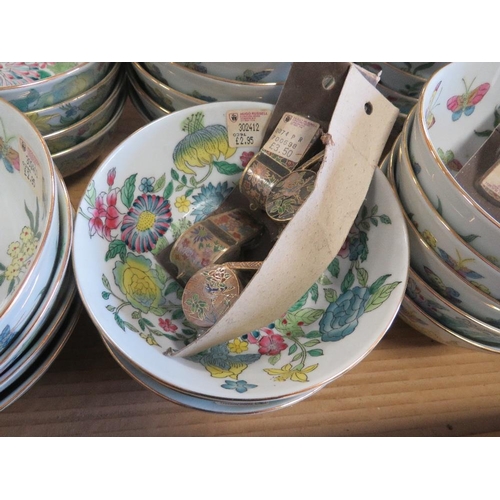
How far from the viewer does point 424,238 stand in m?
0.56

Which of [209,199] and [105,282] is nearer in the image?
[105,282]

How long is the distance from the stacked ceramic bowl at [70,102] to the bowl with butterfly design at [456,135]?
0.45 meters

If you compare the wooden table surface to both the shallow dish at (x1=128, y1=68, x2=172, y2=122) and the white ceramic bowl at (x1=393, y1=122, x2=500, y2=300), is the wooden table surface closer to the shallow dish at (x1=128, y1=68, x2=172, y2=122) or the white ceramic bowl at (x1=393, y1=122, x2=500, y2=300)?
the white ceramic bowl at (x1=393, y1=122, x2=500, y2=300)

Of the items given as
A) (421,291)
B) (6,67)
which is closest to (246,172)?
(421,291)

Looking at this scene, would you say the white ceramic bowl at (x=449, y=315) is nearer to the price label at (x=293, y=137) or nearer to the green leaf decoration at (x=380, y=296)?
the green leaf decoration at (x=380, y=296)

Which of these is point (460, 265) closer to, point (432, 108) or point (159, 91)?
point (432, 108)

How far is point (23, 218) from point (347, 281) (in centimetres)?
47

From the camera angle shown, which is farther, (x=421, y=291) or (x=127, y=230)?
(x=127, y=230)

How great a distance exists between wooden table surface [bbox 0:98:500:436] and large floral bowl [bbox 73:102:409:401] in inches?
3.5

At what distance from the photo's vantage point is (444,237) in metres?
0.52

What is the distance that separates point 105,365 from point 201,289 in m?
0.17

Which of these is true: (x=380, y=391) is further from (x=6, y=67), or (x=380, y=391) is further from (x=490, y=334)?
(x=6, y=67)

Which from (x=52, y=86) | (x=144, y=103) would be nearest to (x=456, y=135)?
(x=144, y=103)

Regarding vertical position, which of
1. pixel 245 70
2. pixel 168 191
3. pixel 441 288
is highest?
pixel 245 70
